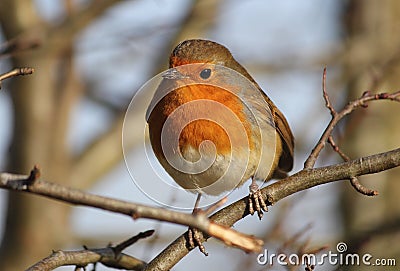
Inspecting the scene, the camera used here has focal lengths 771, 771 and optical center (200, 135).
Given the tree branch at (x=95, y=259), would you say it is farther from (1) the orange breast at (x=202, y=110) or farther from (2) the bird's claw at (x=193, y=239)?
(1) the orange breast at (x=202, y=110)

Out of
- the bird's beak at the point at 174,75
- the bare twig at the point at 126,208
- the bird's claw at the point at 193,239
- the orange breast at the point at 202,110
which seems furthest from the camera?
the bird's beak at the point at 174,75

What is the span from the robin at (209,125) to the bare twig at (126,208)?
57.7 inches

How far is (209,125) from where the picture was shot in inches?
132

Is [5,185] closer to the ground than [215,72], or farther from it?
closer to the ground

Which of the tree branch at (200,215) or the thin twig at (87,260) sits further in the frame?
the thin twig at (87,260)

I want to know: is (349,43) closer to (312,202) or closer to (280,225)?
(312,202)

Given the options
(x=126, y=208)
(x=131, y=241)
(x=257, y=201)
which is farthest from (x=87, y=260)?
(x=126, y=208)

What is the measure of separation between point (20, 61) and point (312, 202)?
3.07m

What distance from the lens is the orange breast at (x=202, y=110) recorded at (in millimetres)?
3332

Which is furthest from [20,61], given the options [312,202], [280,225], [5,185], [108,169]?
[5,185]

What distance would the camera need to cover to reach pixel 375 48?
714cm

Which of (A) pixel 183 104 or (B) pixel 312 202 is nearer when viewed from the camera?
(A) pixel 183 104

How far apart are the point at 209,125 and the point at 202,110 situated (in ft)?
0.29

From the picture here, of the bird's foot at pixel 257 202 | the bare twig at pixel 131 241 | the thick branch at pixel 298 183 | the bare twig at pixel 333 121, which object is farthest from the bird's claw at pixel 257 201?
the bare twig at pixel 131 241
